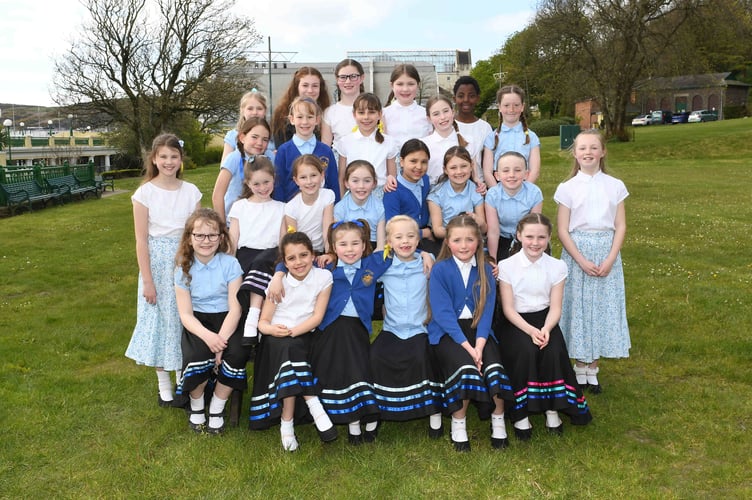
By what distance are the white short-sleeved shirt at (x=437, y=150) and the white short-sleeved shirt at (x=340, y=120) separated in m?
0.77

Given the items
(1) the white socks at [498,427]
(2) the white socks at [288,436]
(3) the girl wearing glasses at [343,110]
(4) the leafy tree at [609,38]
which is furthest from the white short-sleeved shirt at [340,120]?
(4) the leafy tree at [609,38]

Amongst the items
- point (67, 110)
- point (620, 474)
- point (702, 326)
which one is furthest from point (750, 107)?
point (620, 474)

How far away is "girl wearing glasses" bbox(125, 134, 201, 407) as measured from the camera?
16.5ft

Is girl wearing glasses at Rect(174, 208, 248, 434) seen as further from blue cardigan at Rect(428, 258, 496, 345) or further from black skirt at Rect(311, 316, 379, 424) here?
blue cardigan at Rect(428, 258, 496, 345)

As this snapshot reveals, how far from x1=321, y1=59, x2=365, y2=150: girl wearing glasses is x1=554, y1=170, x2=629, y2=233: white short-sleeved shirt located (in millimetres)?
1950

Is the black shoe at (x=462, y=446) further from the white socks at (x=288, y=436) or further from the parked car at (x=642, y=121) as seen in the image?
the parked car at (x=642, y=121)

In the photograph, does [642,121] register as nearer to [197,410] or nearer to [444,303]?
[444,303]

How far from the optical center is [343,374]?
175 inches

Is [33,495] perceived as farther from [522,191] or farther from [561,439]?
[522,191]

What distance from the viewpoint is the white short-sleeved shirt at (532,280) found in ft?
15.4

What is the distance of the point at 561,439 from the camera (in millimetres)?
4504

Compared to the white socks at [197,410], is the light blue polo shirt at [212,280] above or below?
above

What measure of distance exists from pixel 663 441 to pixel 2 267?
11141 mm

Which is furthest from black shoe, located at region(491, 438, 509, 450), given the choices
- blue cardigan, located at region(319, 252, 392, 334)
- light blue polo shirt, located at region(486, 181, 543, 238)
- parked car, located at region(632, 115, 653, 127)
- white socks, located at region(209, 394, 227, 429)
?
parked car, located at region(632, 115, 653, 127)
